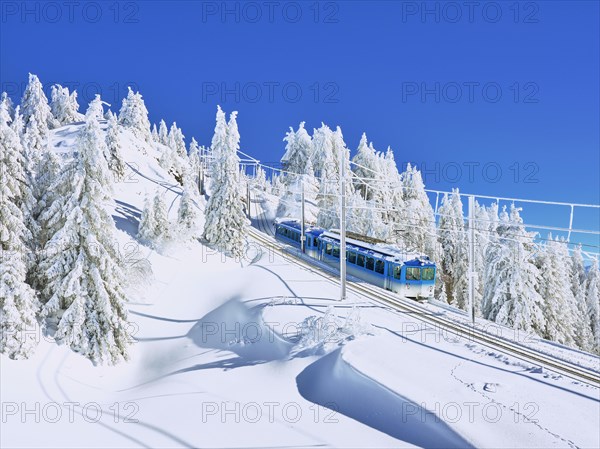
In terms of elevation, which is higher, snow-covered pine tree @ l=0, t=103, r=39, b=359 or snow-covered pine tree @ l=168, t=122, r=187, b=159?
snow-covered pine tree @ l=168, t=122, r=187, b=159

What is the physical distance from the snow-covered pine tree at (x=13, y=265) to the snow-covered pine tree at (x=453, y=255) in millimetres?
45807

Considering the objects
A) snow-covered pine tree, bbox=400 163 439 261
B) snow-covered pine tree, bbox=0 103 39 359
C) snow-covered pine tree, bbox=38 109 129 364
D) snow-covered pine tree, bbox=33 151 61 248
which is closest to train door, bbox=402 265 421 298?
snow-covered pine tree, bbox=400 163 439 261

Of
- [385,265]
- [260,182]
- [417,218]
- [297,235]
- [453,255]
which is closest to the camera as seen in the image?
[385,265]

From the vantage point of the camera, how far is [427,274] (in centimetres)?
3020

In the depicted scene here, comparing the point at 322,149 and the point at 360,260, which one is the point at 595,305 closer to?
the point at 360,260

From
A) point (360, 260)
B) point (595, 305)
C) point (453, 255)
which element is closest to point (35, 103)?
point (360, 260)

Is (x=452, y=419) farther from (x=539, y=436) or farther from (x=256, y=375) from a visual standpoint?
(x=256, y=375)

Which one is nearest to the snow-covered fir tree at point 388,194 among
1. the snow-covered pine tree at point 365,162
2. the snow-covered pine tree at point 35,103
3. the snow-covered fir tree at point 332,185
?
the snow-covered pine tree at point 365,162

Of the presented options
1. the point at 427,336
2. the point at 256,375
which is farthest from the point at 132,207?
the point at 427,336

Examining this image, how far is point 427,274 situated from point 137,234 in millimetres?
24287

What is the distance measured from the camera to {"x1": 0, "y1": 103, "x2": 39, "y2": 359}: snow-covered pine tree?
59.1ft

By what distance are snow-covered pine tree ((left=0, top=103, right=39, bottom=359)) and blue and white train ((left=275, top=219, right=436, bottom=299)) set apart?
72.0ft

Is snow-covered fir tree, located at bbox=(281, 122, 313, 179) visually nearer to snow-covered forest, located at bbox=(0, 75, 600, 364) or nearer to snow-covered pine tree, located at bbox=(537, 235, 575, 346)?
snow-covered forest, located at bbox=(0, 75, 600, 364)

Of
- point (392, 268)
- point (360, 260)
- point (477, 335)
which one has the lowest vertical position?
point (477, 335)
